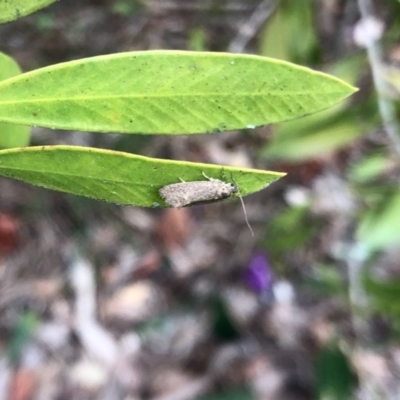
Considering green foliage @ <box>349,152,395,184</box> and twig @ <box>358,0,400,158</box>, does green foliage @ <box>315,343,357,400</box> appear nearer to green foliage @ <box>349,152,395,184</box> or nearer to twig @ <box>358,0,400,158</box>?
green foliage @ <box>349,152,395,184</box>

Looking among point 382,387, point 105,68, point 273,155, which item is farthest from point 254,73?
point 382,387

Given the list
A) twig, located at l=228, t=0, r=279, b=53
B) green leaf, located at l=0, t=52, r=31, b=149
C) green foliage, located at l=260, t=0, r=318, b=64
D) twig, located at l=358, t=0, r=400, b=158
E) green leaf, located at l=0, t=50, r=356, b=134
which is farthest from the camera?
twig, located at l=228, t=0, r=279, b=53

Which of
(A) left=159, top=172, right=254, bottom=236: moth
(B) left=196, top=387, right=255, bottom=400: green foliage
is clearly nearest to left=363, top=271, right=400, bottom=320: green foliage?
(B) left=196, top=387, right=255, bottom=400: green foliage

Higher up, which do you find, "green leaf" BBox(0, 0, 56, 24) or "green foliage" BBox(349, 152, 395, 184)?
→ "green foliage" BBox(349, 152, 395, 184)

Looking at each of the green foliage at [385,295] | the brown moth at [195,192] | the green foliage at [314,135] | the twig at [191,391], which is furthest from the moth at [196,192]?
the twig at [191,391]

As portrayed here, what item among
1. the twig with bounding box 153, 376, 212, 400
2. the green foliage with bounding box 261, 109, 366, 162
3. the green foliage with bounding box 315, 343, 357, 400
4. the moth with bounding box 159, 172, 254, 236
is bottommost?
the green foliage with bounding box 315, 343, 357, 400

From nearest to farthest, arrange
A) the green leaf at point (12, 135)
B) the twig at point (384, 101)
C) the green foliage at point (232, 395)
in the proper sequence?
the green leaf at point (12, 135) < the twig at point (384, 101) < the green foliage at point (232, 395)

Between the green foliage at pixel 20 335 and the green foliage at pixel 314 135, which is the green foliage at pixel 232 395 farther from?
the green foliage at pixel 314 135
